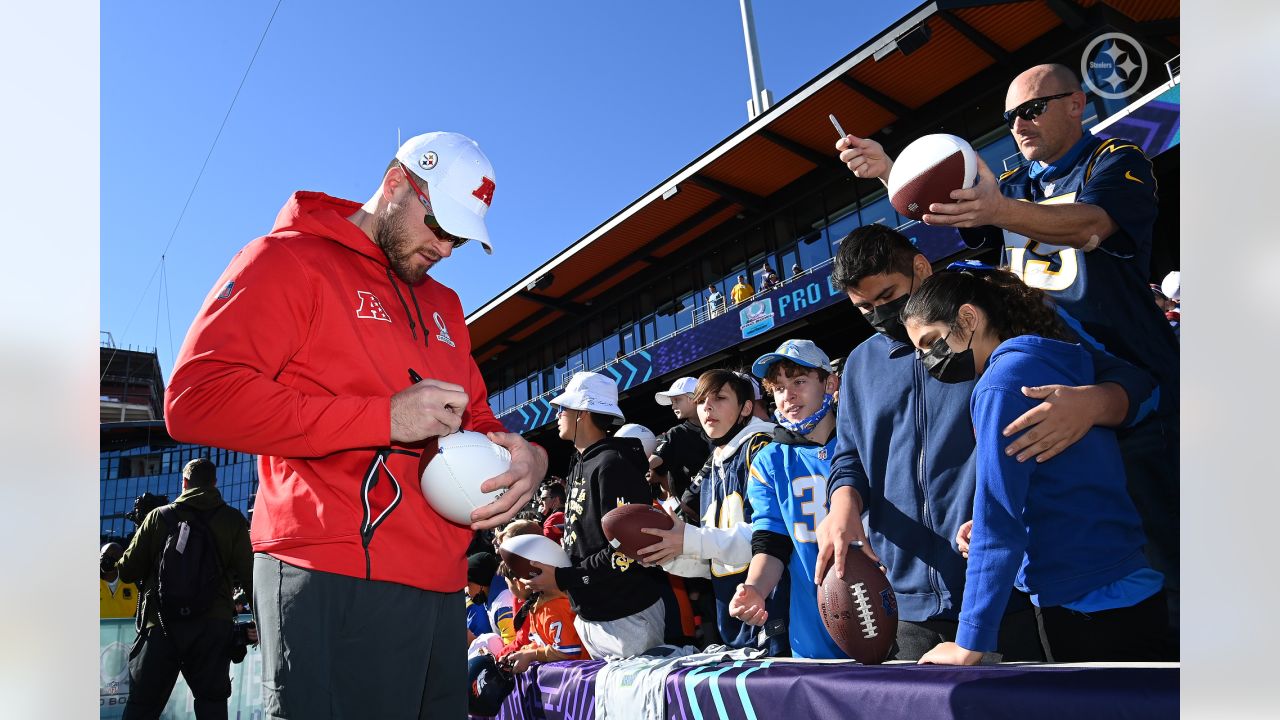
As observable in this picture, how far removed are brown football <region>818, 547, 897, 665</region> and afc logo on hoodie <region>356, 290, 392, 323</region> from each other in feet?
5.16

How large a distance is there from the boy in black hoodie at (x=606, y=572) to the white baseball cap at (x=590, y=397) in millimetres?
222

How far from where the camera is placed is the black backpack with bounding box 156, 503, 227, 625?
5.71 m

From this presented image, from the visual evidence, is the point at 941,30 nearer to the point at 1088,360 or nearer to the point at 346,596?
the point at 1088,360

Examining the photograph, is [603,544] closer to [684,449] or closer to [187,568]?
[684,449]

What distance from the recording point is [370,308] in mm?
2139

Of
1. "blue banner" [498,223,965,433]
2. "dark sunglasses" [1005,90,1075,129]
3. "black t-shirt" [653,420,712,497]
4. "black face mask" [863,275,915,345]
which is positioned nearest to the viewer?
"dark sunglasses" [1005,90,1075,129]

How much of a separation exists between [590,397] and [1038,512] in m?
3.02

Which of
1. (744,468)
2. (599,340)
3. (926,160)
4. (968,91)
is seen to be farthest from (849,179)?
(926,160)

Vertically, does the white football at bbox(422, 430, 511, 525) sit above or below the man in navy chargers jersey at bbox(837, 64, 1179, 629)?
below

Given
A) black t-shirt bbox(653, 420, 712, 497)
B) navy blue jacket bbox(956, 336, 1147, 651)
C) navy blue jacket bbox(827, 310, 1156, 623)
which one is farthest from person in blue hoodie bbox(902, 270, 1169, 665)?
black t-shirt bbox(653, 420, 712, 497)

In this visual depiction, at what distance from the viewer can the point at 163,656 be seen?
5.57m

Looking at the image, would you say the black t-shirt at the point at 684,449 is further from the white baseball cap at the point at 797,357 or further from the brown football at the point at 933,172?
the brown football at the point at 933,172

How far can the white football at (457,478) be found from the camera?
79.3 inches

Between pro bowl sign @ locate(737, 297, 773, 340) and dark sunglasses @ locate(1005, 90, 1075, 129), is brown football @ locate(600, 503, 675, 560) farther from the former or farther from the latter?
pro bowl sign @ locate(737, 297, 773, 340)
